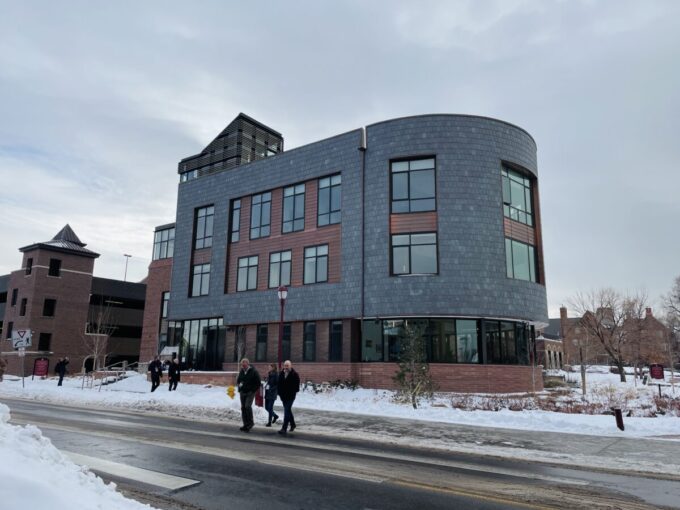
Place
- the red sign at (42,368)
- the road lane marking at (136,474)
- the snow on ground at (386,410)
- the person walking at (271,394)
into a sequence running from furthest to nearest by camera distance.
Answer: the red sign at (42,368) → the person walking at (271,394) → the snow on ground at (386,410) → the road lane marking at (136,474)

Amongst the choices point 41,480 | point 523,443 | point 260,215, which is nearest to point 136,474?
point 41,480

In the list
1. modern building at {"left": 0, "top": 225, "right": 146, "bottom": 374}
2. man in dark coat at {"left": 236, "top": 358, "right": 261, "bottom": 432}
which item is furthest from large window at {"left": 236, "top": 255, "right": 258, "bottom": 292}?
modern building at {"left": 0, "top": 225, "right": 146, "bottom": 374}

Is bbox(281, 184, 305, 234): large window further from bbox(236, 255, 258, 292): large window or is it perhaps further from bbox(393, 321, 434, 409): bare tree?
bbox(393, 321, 434, 409): bare tree

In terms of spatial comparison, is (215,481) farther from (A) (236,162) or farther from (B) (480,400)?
(A) (236,162)

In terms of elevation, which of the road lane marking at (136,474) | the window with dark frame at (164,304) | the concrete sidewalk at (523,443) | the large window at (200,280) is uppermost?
the large window at (200,280)

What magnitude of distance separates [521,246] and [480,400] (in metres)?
10.7

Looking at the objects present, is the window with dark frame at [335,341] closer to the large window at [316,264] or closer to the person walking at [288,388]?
the large window at [316,264]

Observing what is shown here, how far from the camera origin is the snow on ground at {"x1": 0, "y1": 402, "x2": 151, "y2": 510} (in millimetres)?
4293

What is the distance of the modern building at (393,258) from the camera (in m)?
27.1

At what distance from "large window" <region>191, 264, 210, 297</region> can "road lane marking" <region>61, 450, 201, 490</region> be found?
94.1ft

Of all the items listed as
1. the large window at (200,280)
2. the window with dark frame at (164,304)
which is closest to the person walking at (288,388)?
the large window at (200,280)

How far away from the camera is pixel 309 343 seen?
30.6m

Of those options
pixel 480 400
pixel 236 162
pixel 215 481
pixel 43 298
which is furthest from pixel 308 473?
pixel 236 162

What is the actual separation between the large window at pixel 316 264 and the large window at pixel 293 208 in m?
1.93
